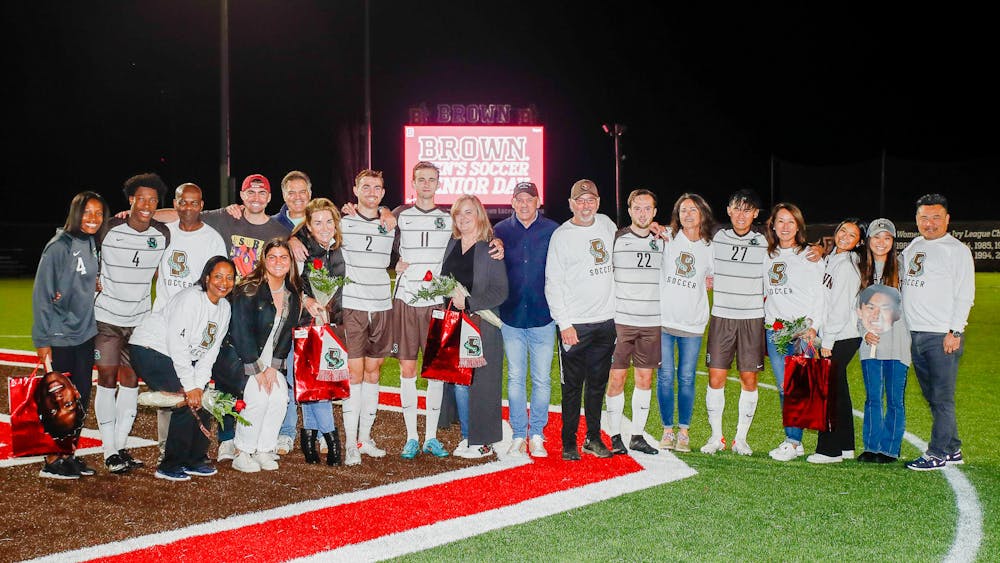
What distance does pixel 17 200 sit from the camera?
40250 mm

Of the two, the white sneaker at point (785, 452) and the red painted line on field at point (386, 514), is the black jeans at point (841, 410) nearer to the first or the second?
the white sneaker at point (785, 452)

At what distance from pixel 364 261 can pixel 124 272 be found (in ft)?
5.42

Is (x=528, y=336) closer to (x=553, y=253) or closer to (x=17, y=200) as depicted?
(x=553, y=253)

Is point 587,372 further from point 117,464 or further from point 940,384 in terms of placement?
point 117,464

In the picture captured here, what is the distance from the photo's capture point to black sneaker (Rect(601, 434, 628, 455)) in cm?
673

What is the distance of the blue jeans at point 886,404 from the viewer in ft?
21.1

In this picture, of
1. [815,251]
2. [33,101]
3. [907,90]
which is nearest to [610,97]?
[907,90]

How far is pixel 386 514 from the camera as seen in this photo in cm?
526

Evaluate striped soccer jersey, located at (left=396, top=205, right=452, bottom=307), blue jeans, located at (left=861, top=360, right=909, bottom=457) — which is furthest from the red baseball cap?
blue jeans, located at (left=861, top=360, right=909, bottom=457)

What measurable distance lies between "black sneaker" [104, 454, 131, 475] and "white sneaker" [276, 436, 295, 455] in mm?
1087

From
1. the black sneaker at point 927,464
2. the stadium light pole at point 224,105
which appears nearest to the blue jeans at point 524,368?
the black sneaker at point 927,464

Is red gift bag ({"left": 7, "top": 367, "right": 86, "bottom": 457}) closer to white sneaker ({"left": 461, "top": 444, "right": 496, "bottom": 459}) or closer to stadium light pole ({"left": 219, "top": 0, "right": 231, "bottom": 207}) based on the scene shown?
white sneaker ({"left": 461, "top": 444, "right": 496, "bottom": 459})

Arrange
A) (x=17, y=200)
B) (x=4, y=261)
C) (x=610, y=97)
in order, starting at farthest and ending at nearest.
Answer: (x=610, y=97) < (x=17, y=200) < (x=4, y=261)

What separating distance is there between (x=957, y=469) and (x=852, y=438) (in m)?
0.70
